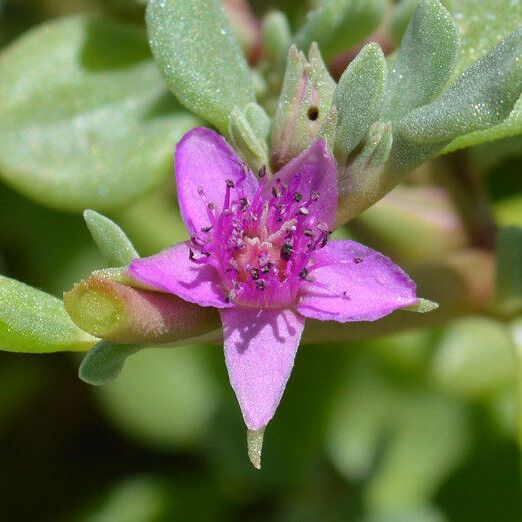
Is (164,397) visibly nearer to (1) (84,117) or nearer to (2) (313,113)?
(1) (84,117)

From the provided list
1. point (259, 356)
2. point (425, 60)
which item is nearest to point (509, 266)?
point (425, 60)

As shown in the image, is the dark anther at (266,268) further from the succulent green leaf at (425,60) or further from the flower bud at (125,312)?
the succulent green leaf at (425,60)

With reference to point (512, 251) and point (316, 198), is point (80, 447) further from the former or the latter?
point (316, 198)

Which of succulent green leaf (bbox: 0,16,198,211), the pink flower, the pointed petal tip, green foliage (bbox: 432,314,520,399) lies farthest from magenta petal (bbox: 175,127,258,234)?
green foliage (bbox: 432,314,520,399)

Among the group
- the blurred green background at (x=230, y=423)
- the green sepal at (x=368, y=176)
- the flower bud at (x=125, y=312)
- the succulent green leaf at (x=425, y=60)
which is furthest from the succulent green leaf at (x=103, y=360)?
the blurred green background at (x=230, y=423)

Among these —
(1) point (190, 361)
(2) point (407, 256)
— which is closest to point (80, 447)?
(1) point (190, 361)
